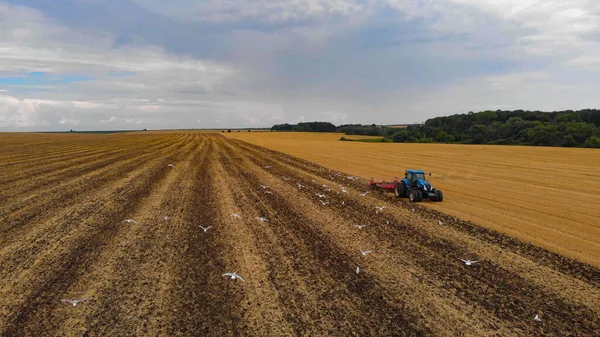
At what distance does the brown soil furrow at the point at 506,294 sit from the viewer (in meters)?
5.81

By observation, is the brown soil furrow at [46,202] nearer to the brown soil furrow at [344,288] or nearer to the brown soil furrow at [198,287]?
the brown soil furrow at [198,287]

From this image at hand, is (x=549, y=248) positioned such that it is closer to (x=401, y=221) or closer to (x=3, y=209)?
(x=401, y=221)

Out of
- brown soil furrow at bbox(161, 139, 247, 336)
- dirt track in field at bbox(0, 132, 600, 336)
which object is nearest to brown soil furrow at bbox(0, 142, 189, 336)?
dirt track in field at bbox(0, 132, 600, 336)

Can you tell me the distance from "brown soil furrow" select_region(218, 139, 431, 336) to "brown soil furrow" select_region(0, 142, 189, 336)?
13.2 ft

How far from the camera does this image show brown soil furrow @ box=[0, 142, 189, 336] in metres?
5.45

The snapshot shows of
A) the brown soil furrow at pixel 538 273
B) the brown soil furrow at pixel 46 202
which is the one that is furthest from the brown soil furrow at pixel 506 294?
the brown soil furrow at pixel 46 202

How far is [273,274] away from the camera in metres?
7.23

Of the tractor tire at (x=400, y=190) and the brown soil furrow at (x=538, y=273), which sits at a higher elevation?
the tractor tire at (x=400, y=190)

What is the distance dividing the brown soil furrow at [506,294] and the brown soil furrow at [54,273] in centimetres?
734

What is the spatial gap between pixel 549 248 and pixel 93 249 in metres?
11.7

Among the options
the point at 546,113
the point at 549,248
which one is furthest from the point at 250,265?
the point at 546,113

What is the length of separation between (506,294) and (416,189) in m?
8.67

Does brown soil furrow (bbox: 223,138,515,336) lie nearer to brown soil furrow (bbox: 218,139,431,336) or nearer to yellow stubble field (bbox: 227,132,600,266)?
brown soil furrow (bbox: 218,139,431,336)

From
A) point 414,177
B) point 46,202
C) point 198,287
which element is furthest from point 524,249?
point 46,202
